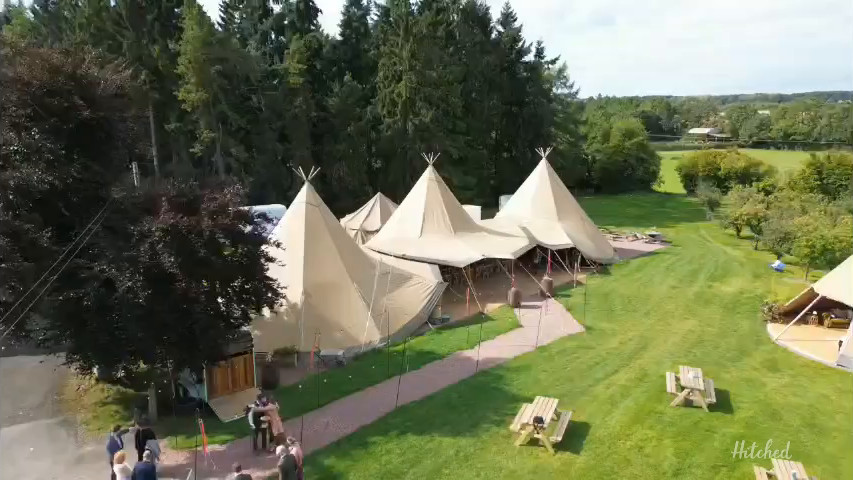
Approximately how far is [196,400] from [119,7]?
2502 cm

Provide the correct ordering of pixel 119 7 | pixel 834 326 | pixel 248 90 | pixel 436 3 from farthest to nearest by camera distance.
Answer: pixel 436 3, pixel 248 90, pixel 119 7, pixel 834 326

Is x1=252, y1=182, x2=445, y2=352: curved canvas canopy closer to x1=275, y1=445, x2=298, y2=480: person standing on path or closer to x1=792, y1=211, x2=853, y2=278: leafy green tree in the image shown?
x1=275, y1=445, x2=298, y2=480: person standing on path

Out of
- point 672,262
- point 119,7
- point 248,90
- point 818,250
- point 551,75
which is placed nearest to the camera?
point 818,250

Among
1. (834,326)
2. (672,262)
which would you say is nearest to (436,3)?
(672,262)

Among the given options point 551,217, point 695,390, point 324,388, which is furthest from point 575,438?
point 551,217

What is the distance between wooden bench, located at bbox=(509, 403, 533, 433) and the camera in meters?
9.67

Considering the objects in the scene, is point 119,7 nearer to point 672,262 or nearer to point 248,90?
point 248,90

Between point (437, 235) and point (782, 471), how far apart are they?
12.5 meters

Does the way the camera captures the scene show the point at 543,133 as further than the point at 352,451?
Yes

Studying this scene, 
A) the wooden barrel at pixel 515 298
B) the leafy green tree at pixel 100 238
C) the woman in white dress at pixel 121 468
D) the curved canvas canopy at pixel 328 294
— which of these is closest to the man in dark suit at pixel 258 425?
the leafy green tree at pixel 100 238

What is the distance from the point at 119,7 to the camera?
28.2 meters

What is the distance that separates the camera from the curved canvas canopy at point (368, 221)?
73.6 feet

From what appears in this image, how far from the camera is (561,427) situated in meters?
9.62

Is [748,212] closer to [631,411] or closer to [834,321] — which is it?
[834,321]
